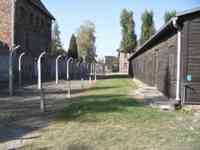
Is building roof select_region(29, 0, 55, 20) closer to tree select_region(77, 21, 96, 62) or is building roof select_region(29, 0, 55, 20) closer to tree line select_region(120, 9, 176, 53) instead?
tree line select_region(120, 9, 176, 53)

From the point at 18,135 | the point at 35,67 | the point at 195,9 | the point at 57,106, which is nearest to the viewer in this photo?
the point at 18,135

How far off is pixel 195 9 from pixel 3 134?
7.27 m

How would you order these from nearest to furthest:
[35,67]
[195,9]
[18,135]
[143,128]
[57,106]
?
[18,135] < [143,128] < [195,9] < [57,106] < [35,67]

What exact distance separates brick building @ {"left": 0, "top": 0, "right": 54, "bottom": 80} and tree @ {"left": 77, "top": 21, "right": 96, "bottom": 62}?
4390 centimetres

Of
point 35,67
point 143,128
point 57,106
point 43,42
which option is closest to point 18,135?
point 143,128

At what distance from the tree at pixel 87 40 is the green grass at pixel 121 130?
74.9 metres

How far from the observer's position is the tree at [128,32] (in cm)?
6594

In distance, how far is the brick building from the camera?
29797 millimetres

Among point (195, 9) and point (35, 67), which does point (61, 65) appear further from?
point (195, 9)

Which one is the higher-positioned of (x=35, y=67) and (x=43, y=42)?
(x=43, y=42)

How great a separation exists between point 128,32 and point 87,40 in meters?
22.0

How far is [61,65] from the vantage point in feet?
141

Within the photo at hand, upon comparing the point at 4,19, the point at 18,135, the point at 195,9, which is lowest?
the point at 18,135

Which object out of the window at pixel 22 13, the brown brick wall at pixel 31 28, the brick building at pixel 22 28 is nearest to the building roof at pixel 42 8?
the brick building at pixel 22 28
